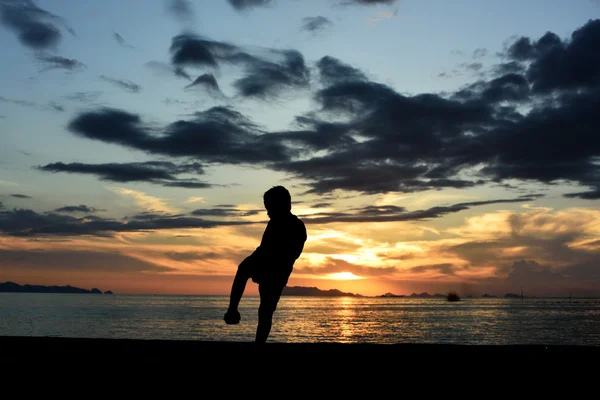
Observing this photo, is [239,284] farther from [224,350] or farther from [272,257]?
[224,350]

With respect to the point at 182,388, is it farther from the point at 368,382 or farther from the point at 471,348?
the point at 471,348

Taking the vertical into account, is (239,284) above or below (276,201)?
below

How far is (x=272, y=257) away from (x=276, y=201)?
0.61 metres

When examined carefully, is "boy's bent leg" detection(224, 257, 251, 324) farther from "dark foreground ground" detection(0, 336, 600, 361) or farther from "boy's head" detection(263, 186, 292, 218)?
"boy's head" detection(263, 186, 292, 218)

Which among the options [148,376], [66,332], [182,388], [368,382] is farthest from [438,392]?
[66,332]

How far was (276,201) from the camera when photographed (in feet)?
20.4

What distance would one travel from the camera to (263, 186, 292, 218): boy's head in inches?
244

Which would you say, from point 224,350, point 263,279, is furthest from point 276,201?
point 224,350

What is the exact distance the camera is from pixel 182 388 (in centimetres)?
409

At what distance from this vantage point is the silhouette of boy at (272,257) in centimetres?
614

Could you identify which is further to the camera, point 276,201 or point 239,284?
point 276,201

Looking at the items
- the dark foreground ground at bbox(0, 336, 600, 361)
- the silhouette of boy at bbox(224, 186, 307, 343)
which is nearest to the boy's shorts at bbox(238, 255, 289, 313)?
the silhouette of boy at bbox(224, 186, 307, 343)

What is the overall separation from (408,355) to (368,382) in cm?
144

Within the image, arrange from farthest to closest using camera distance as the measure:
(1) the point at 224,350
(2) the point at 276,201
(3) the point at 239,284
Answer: (2) the point at 276,201
(3) the point at 239,284
(1) the point at 224,350
